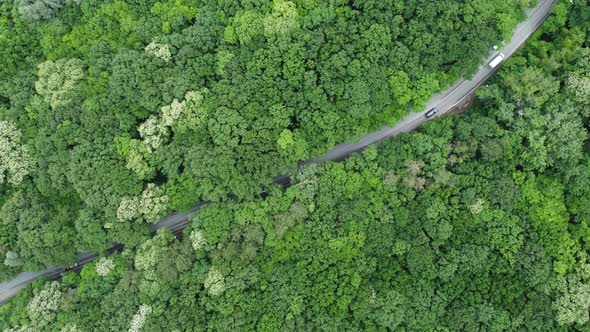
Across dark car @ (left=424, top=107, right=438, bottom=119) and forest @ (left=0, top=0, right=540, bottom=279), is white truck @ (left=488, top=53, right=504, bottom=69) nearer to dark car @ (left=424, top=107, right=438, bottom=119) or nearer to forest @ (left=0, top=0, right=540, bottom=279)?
forest @ (left=0, top=0, right=540, bottom=279)

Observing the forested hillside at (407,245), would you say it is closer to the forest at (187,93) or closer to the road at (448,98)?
the road at (448,98)

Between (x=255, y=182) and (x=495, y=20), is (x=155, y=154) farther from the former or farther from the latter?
(x=495, y=20)

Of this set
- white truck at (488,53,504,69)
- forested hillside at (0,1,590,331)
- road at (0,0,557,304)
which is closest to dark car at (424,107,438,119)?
road at (0,0,557,304)

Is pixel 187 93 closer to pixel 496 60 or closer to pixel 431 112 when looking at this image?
pixel 431 112

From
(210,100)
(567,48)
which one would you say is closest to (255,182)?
(210,100)

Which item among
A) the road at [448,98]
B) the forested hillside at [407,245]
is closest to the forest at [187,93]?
the road at [448,98]
